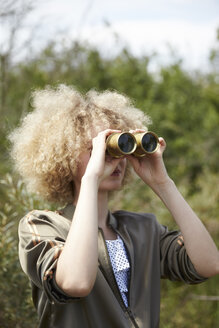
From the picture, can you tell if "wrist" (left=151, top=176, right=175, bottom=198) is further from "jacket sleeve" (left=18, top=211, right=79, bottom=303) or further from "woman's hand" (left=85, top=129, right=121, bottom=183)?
"jacket sleeve" (left=18, top=211, right=79, bottom=303)

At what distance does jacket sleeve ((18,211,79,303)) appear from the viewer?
174cm

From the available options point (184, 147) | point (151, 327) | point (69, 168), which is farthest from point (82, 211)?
point (184, 147)

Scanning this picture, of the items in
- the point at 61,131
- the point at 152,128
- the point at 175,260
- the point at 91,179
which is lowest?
the point at 152,128

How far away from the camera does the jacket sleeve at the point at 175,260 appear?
2.15 m

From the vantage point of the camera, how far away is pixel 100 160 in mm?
1931

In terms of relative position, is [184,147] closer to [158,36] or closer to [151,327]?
[158,36]

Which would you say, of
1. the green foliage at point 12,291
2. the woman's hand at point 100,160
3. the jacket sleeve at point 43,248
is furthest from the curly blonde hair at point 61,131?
the green foliage at point 12,291

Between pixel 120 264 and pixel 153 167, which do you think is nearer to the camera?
pixel 120 264

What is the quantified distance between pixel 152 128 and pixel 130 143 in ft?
16.8

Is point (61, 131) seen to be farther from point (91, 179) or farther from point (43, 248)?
point (43, 248)

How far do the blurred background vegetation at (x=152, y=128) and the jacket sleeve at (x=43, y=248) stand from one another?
2.55 feet

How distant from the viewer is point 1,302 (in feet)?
8.77

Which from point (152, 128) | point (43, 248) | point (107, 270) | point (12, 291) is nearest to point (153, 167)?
point (107, 270)

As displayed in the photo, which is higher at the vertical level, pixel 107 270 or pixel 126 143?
pixel 126 143
